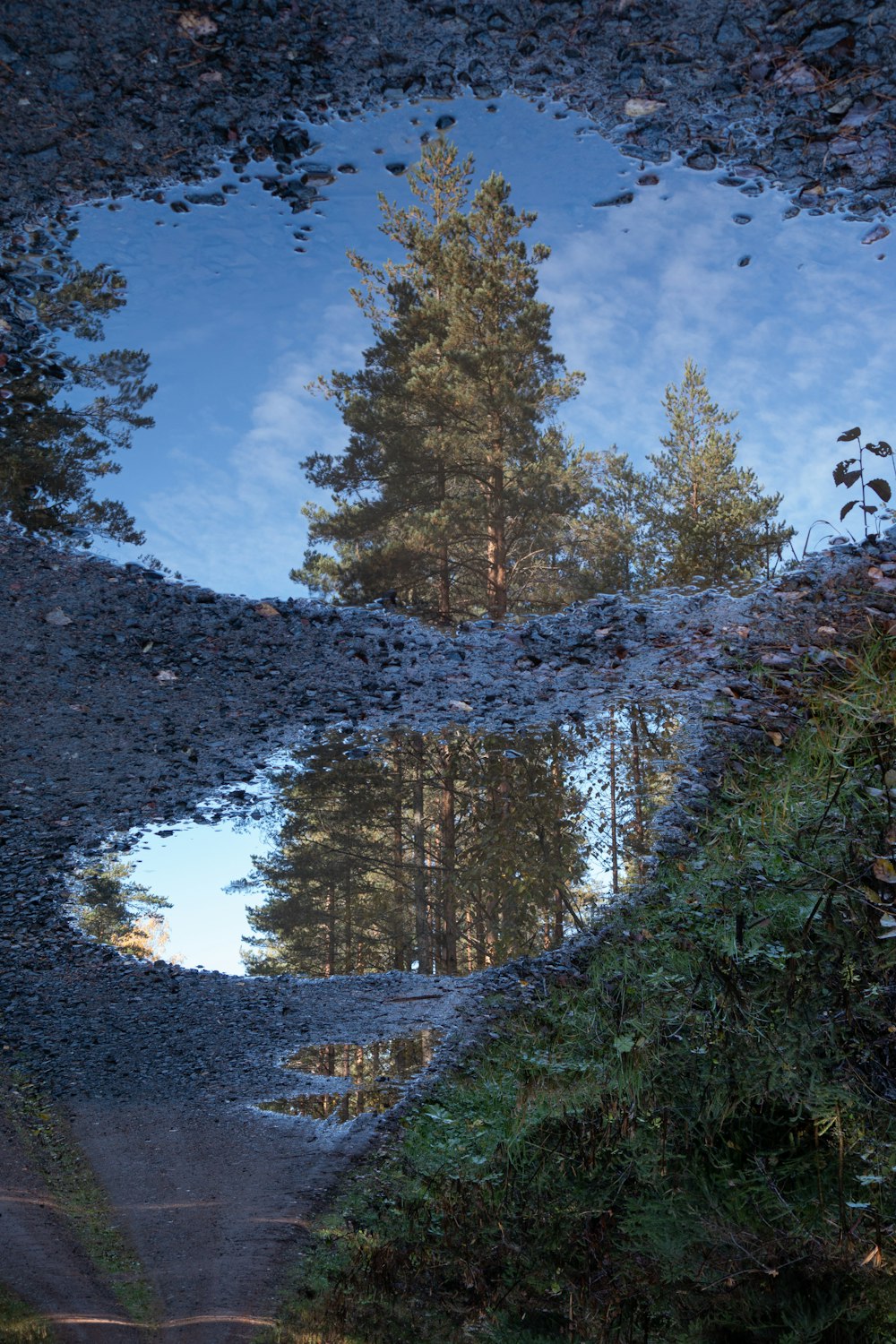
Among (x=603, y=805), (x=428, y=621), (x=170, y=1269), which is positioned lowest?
(x=170, y=1269)

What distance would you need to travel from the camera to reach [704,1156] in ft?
9.05

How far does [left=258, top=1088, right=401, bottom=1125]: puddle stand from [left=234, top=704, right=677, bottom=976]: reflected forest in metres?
0.64

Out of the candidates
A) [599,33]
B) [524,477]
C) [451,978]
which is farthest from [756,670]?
[524,477]

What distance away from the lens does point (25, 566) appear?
22.0ft

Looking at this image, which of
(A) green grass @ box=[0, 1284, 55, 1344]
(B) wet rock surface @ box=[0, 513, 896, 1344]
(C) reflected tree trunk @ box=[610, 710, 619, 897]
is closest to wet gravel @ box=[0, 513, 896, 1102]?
(B) wet rock surface @ box=[0, 513, 896, 1344]

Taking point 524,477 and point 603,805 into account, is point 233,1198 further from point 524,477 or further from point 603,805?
point 524,477

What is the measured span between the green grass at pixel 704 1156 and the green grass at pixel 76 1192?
630 millimetres

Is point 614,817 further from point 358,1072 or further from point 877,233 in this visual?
point 877,233

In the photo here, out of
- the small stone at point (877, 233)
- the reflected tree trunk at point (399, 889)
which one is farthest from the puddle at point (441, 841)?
the small stone at point (877, 233)

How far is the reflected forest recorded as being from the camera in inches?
184

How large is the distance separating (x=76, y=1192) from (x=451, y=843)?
8.04ft

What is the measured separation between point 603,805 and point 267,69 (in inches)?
241

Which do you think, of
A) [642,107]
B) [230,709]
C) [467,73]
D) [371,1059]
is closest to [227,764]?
[230,709]

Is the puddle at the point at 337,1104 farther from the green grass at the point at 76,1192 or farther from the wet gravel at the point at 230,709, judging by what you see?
the green grass at the point at 76,1192
